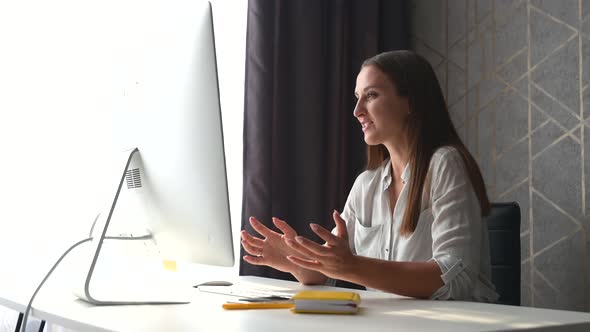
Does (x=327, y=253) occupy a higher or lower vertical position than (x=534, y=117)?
lower

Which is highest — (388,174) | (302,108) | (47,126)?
(302,108)

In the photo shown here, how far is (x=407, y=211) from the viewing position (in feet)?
5.65

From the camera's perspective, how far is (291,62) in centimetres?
280

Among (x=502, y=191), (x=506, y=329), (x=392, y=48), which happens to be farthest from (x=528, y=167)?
(x=506, y=329)

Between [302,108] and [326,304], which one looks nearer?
[326,304]

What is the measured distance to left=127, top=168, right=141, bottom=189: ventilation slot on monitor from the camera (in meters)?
1.31

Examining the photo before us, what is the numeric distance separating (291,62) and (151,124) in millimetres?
1601

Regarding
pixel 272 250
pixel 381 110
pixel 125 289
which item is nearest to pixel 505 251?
pixel 381 110

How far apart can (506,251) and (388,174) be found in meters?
0.42

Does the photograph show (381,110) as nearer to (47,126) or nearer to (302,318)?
(302,318)

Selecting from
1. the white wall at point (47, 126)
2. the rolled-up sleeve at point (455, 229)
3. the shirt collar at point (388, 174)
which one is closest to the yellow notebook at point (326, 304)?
the rolled-up sleeve at point (455, 229)

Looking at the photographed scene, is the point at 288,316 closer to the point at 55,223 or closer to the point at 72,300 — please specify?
the point at 72,300

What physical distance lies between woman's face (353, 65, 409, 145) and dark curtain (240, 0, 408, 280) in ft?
2.85

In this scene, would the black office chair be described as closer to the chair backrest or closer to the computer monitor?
the chair backrest
